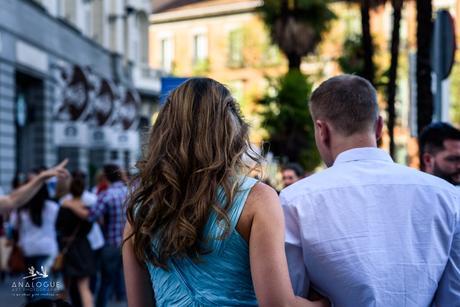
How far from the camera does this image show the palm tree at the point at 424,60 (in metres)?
11.2

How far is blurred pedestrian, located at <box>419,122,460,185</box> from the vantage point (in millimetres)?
5246

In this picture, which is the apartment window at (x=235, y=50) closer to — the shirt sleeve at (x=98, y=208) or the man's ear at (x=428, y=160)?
the shirt sleeve at (x=98, y=208)

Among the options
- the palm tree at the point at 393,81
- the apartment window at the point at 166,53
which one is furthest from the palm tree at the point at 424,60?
the apartment window at the point at 166,53

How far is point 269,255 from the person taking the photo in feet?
9.46

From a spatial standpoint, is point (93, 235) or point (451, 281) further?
point (93, 235)

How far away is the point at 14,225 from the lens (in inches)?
552

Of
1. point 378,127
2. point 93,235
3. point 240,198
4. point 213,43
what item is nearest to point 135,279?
point 240,198

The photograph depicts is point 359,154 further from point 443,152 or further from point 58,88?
point 58,88

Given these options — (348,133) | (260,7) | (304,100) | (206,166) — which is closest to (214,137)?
(206,166)

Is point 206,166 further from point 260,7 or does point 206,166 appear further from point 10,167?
point 260,7

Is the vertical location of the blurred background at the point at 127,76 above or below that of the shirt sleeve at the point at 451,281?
above

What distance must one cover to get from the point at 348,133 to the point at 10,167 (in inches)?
840

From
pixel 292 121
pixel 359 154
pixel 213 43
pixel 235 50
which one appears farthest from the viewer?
pixel 213 43

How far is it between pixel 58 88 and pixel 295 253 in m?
22.2
